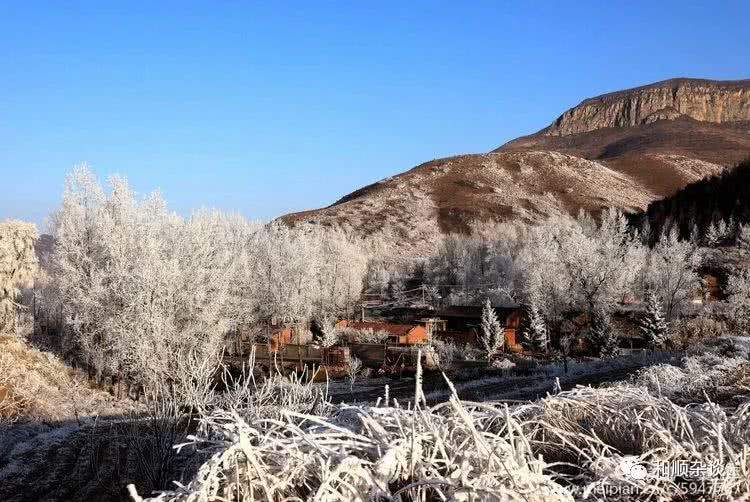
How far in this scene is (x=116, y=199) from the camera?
32.3 meters

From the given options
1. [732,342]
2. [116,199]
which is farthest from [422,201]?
[732,342]

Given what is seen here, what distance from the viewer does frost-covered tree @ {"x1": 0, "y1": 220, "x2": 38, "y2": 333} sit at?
2850 centimetres

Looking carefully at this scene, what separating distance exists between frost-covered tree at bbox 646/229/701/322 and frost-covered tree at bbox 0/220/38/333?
3890cm

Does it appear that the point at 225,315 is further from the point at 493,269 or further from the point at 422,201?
the point at 422,201

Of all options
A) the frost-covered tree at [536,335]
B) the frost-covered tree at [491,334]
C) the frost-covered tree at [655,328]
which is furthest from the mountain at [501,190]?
the frost-covered tree at [655,328]

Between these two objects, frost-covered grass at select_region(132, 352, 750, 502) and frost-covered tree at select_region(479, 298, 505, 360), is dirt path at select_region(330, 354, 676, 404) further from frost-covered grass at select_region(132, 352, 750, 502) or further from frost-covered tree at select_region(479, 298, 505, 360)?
frost-covered grass at select_region(132, 352, 750, 502)

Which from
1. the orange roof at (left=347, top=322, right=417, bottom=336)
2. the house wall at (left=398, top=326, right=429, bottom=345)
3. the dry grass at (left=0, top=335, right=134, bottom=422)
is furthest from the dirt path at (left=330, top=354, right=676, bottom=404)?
the orange roof at (left=347, top=322, right=417, bottom=336)

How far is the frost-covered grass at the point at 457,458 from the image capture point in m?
2.39

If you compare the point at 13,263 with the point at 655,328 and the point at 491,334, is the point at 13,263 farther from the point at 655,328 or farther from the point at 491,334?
the point at 655,328

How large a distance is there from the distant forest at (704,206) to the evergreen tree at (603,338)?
3302 cm

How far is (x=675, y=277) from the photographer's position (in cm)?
4706

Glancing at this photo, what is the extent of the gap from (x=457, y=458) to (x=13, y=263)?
31702mm

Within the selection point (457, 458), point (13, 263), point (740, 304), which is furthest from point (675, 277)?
point (457, 458)

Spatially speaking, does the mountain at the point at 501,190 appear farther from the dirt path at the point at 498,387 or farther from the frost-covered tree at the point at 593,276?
the dirt path at the point at 498,387
